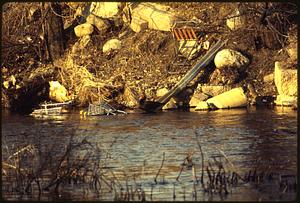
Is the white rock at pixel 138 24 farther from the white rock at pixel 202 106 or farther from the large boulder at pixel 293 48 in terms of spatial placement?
the white rock at pixel 202 106

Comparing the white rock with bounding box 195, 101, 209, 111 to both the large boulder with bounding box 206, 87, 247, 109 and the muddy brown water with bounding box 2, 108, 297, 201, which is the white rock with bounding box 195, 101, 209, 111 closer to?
the large boulder with bounding box 206, 87, 247, 109

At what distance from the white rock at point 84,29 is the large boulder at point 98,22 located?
0.82 ft

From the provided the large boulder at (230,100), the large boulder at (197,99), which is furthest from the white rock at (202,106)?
the large boulder at (197,99)

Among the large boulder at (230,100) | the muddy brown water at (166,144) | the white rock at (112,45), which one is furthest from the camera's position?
the white rock at (112,45)

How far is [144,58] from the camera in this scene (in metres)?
32.0

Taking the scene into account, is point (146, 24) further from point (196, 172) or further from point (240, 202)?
point (240, 202)

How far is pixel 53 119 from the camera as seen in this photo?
89.1 ft

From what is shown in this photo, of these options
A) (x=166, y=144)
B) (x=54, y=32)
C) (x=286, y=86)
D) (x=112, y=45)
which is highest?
(x=54, y=32)

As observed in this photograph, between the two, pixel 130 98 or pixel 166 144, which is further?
pixel 130 98

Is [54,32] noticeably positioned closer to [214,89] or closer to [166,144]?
[214,89]

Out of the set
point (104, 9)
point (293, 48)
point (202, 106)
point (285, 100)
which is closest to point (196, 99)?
point (202, 106)

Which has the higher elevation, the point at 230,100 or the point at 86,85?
the point at 86,85

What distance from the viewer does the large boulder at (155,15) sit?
3284 cm

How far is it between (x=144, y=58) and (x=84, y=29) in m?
3.65
